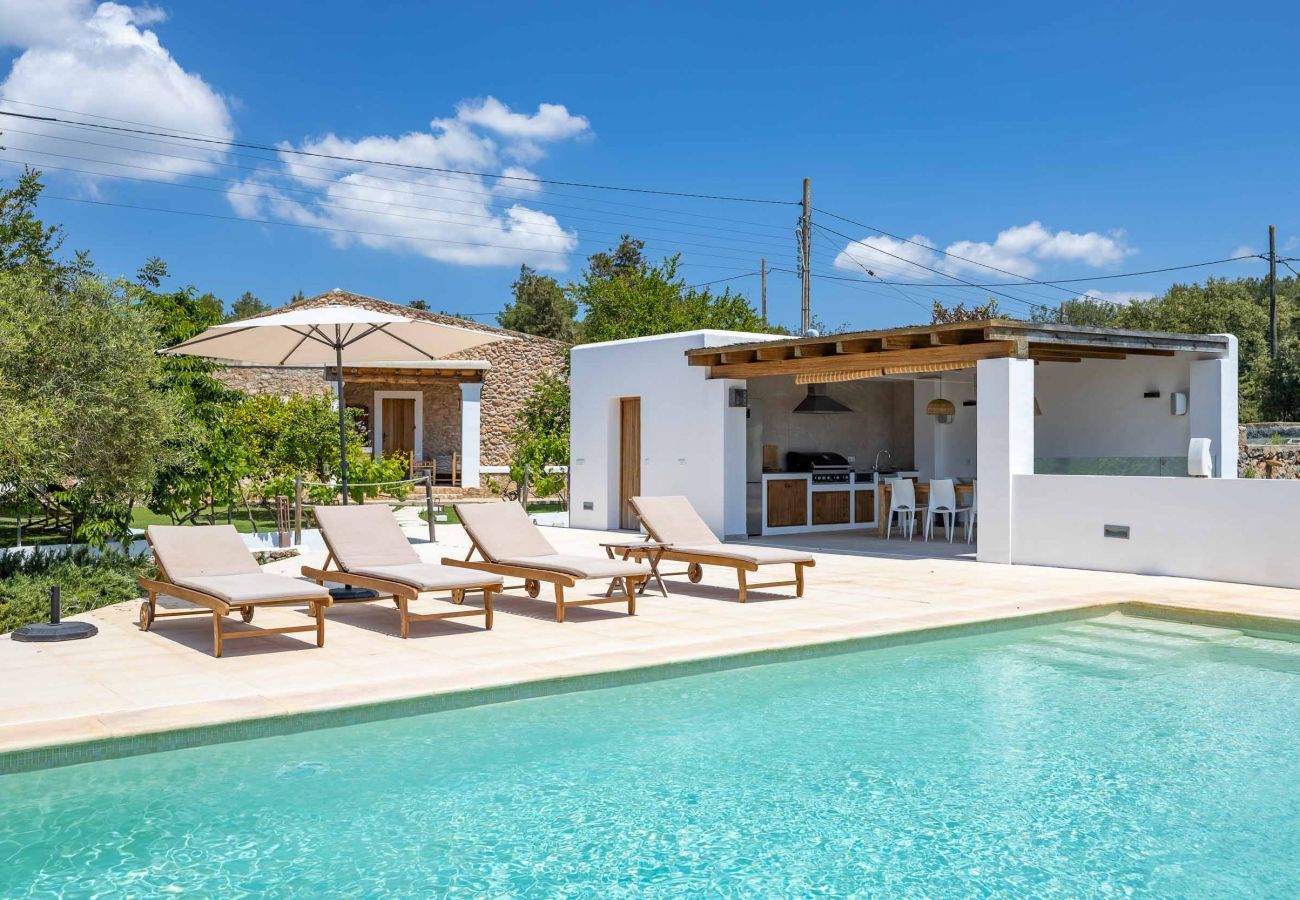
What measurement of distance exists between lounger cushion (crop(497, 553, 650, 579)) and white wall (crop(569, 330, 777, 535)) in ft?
21.3

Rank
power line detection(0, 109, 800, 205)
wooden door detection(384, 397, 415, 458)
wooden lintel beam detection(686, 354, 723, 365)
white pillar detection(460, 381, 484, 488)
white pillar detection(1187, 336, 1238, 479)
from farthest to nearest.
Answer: wooden door detection(384, 397, 415, 458), white pillar detection(460, 381, 484, 488), power line detection(0, 109, 800, 205), wooden lintel beam detection(686, 354, 723, 365), white pillar detection(1187, 336, 1238, 479)

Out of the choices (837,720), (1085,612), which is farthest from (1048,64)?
→ (837,720)

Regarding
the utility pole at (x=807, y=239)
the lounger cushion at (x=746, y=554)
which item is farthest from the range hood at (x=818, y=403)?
the utility pole at (x=807, y=239)

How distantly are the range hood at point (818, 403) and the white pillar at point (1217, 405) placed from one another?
5127mm

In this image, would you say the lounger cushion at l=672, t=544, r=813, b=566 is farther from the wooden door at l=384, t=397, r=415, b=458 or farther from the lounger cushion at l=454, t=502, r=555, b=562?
the wooden door at l=384, t=397, r=415, b=458

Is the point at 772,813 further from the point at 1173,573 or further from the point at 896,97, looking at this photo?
the point at 896,97

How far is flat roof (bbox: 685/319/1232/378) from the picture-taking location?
1277 centimetres

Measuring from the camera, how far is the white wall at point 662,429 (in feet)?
53.3

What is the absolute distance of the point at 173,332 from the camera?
1439 centimetres

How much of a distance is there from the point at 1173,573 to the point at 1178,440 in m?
4.69

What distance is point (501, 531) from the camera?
10.2 metres

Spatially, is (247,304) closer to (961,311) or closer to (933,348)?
(961,311)

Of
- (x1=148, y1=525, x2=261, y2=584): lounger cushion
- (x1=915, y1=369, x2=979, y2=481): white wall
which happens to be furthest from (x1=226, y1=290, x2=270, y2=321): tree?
(x1=148, y1=525, x2=261, y2=584): lounger cushion

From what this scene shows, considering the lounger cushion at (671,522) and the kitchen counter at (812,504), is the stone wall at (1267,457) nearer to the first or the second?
→ the kitchen counter at (812,504)
